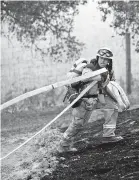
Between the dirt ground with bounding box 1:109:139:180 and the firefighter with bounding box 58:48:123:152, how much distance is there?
27 cm

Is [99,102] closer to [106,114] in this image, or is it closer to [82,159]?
[106,114]

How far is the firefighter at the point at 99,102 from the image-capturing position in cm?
559

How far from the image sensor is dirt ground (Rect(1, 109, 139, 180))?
4.73 m

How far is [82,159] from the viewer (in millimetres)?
5555

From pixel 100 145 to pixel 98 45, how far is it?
13.5m

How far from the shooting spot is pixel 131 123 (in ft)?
23.6

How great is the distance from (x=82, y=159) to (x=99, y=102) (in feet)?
3.26

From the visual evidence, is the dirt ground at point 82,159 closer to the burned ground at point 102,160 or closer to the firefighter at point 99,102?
the burned ground at point 102,160

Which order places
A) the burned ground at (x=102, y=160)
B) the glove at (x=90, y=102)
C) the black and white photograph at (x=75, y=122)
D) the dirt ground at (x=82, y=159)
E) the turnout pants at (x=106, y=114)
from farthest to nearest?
the turnout pants at (x=106, y=114) → the glove at (x=90, y=102) → the black and white photograph at (x=75, y=122) → the dirt ground at (x=82, y=159) → the burned ground at (x=102, y=160)

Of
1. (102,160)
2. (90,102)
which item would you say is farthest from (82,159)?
(90,102)

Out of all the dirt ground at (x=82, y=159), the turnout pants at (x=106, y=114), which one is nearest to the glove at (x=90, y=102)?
the turnout pants at (x=106, y=114)

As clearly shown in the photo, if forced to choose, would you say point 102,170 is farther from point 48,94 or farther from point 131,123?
point 48,94

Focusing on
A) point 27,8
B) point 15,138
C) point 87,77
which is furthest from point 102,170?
point 27,8

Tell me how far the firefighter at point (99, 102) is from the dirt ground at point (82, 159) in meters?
0.27
